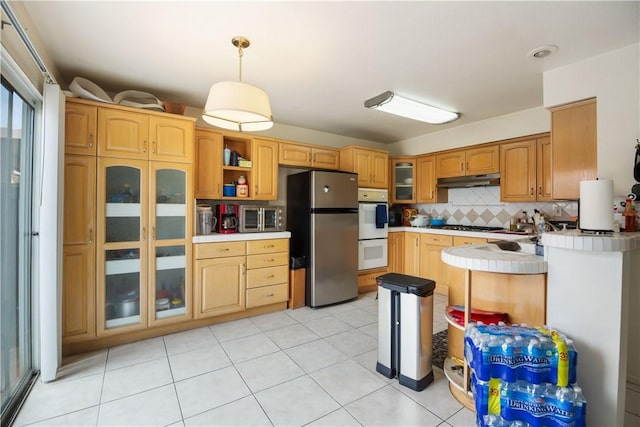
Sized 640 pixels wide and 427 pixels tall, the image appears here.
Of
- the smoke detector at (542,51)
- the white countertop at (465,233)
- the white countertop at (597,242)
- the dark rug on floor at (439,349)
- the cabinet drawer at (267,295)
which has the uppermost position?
the smoke detector at (542,51)

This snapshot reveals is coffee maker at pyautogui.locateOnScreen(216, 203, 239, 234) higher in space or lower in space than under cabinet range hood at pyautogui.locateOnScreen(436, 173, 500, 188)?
lower

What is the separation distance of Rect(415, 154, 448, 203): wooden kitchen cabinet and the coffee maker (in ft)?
9.68

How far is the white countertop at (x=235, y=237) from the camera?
2.91 m

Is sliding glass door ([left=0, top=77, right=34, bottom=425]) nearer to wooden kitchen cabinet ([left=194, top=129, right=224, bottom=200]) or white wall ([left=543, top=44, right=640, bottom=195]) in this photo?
wooden kitchen cabinet ([left=194, top=129, right=224, bottom=200])

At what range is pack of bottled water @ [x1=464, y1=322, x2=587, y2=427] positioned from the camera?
1.34 m

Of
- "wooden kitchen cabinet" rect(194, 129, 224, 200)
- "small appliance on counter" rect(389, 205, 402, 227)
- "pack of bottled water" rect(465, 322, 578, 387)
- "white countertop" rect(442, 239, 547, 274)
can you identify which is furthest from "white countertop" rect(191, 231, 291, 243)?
"pack of bottled water" rect(465, 322, 578, 387)

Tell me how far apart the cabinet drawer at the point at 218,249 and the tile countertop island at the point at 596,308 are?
8.83 feet

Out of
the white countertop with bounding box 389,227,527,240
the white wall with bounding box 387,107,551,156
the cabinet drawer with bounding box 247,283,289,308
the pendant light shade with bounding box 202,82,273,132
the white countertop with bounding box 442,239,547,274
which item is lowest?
the cabinet drawer with bounding box 247,283,289,308

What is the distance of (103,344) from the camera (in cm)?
250

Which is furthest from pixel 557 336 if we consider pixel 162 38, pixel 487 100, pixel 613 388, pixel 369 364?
pixel 162 38

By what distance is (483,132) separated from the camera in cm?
396

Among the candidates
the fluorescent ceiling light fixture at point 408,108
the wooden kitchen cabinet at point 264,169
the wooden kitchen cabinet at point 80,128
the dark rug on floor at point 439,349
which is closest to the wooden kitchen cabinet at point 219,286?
the wooden kitchen cabinet at point 264,169

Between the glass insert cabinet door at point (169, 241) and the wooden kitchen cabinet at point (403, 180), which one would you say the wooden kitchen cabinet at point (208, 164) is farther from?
the wooden kitchen cabinet at point (403, 180)

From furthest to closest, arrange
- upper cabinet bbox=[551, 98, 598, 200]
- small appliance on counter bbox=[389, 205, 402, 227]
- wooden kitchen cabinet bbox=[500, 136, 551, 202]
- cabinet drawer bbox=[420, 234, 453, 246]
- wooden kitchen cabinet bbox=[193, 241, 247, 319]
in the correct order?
small appliance on counter bbox=[389, 205, 402, 227] → cabinet drawer bbox=[420, 234, 453, 246] → wooden kitchen cabinet bbox=[500, 136, 551, 202] → wooden kitchen cabinet bbox=[193, 241, 247, 319] → upper cabinet bbox=[551, 98, 598, 200]
